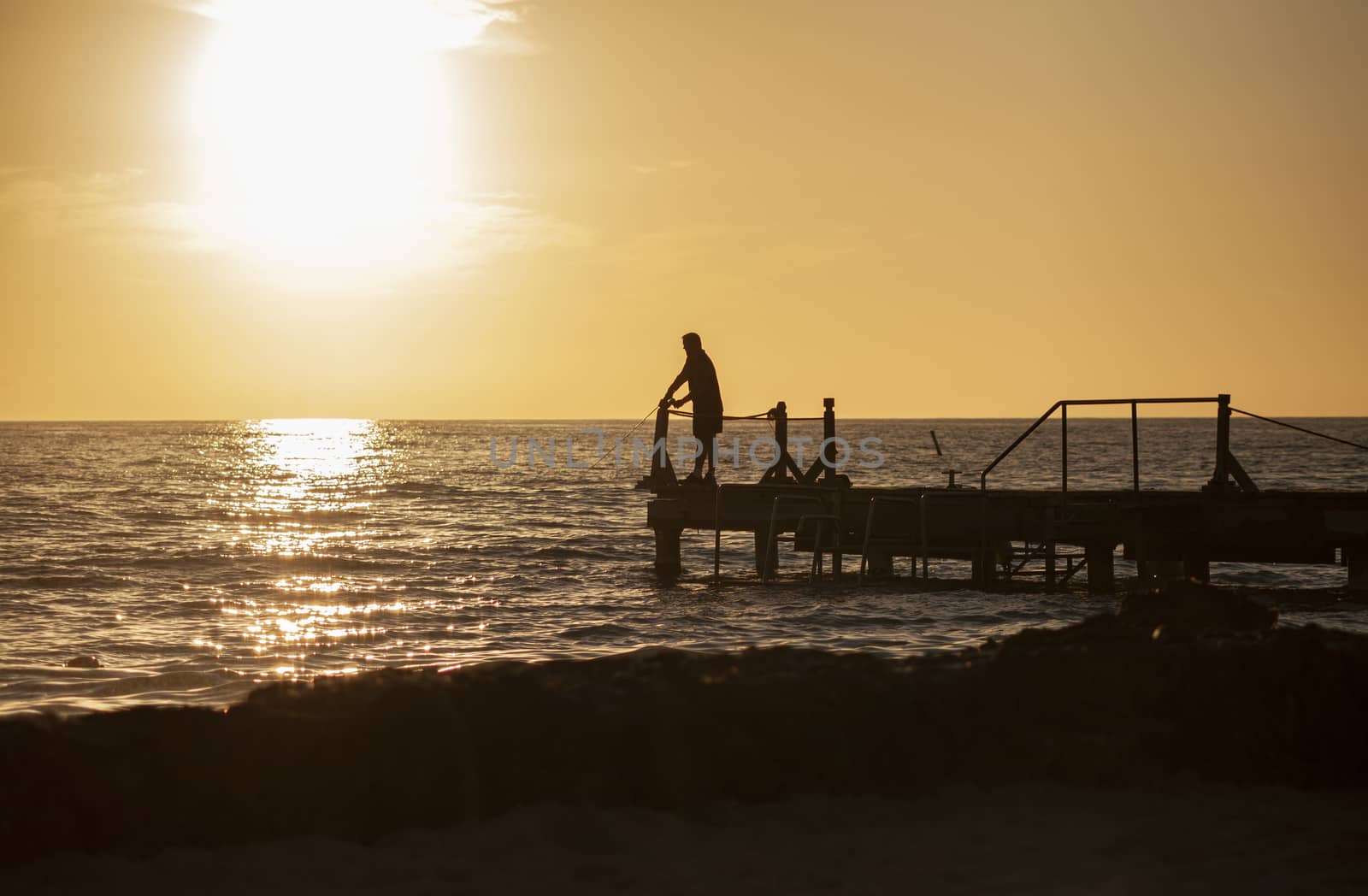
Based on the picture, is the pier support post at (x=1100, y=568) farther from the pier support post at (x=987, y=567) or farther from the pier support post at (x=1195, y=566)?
the pier support post at (x=987, y=567)

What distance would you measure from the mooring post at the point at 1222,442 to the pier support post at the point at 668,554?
333 inches

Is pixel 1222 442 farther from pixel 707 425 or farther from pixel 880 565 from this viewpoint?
pixel 707 425

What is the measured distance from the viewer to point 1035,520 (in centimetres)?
1791

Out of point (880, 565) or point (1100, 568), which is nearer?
point (1100, 568)

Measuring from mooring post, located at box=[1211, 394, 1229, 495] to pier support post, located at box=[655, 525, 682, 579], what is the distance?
27.7ft

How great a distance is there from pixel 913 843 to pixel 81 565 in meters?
21.8

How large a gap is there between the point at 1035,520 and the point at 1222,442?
2628 millimetres

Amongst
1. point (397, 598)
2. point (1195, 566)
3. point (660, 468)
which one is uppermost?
point (660, 468)

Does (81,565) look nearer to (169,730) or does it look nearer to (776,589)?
(776,589)

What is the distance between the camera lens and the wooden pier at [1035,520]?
16656mm

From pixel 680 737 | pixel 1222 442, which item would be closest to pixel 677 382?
pixel 1222 442

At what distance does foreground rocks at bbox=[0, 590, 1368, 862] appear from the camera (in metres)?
5.31

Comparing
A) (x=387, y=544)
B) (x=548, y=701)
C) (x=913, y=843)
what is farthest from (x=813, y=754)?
(x=387, y=544)

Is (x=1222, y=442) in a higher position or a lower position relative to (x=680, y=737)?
higher
